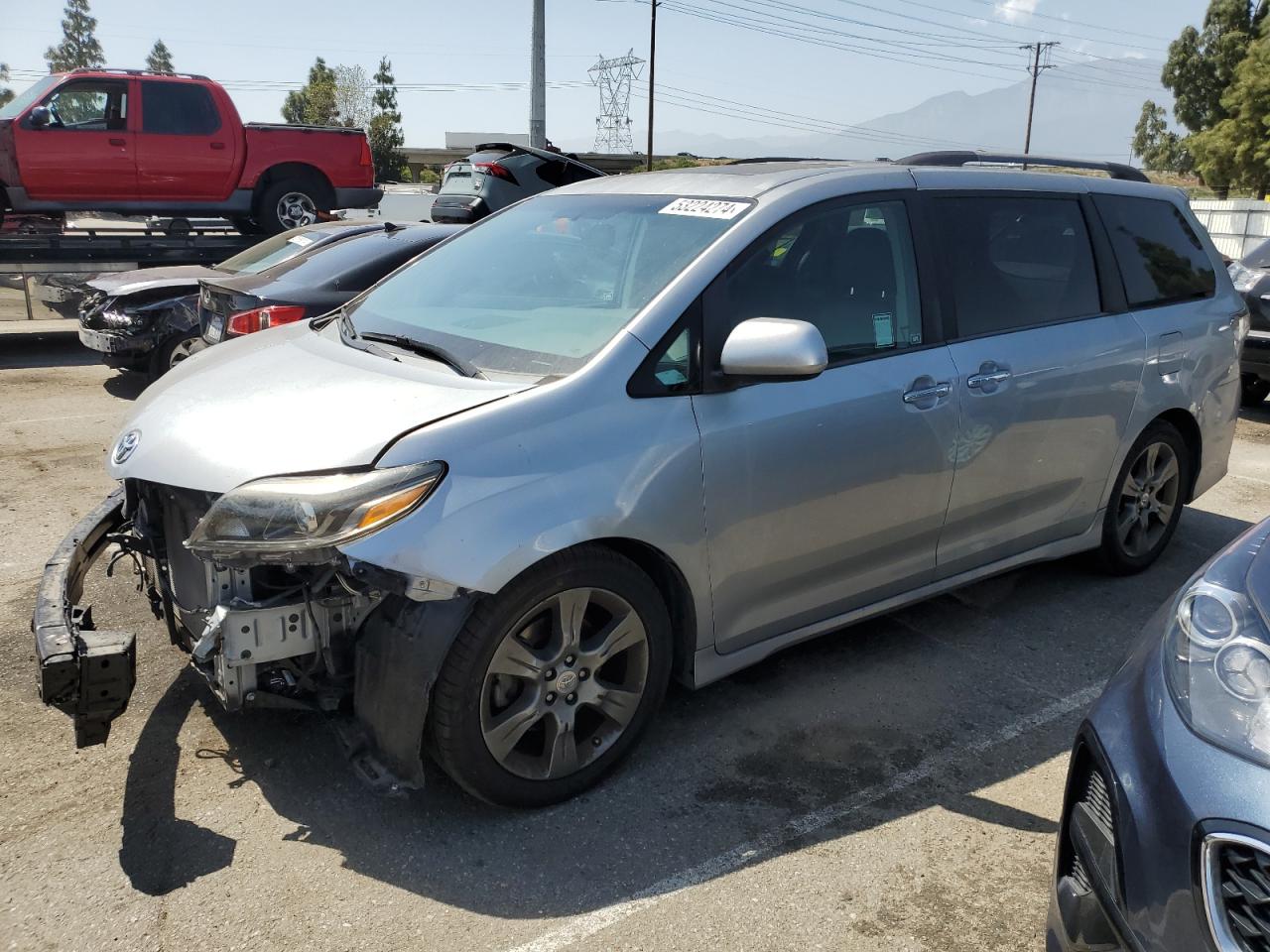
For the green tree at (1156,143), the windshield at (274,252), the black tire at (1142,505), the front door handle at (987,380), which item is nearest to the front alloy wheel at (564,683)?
the front door handle at (987,380)

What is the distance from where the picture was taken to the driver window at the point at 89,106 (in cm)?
1159

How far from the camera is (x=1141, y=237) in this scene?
4.77 meters

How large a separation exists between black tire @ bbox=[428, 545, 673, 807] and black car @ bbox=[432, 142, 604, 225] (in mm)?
9554

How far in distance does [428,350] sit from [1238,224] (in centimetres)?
2563

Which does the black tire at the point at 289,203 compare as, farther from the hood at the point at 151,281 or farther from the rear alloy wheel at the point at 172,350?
the rear alloy wheel at the point at 172,350

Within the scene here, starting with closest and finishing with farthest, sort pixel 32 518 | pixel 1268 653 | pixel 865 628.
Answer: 1. pixel 1268 653
2. pixel 865 628
3. pixel 32 518

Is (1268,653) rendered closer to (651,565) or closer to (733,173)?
(651,565)

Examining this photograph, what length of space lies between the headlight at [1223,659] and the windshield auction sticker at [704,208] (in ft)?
6.00

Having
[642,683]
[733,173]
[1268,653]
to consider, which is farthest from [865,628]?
[1268,653]

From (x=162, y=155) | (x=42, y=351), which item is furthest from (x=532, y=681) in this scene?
(x=162, y=155)

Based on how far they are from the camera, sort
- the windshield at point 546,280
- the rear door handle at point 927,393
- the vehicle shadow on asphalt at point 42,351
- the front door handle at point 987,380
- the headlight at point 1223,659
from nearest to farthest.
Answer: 1. the headlight at point 1223,659
2. the windshield at point 546,280
3. the rear door handle at point 927,393
4. the front door handle at point 987,380
5. the vehicle shadow on asphalt at point 42,351

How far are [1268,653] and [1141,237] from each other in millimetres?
3402

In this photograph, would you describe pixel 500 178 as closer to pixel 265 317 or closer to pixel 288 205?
pixel 288 205

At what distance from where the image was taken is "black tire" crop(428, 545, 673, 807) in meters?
2.73
